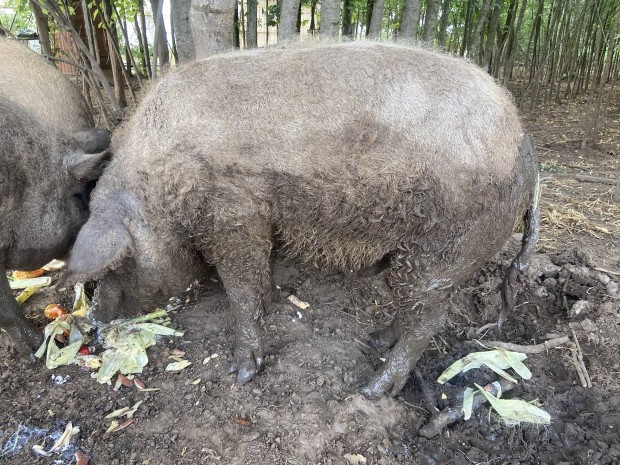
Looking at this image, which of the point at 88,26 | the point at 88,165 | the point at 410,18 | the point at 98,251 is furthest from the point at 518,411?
the point at 88,26

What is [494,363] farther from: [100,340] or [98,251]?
[100,340]

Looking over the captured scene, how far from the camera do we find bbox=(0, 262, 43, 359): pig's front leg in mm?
2994

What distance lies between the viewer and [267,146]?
2477 mm

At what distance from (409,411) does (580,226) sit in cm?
277

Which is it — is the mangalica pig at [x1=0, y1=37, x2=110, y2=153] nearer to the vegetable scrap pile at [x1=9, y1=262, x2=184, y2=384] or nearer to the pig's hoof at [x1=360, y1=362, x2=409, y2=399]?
the vegetable scrap pile at [x1=9, y1=262, x2=184, y2=384]

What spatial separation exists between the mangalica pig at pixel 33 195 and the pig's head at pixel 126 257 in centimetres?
34

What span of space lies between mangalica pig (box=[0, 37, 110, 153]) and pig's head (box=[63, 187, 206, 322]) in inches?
19.7

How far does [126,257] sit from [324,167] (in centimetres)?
120

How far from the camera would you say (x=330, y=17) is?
13.1 ft

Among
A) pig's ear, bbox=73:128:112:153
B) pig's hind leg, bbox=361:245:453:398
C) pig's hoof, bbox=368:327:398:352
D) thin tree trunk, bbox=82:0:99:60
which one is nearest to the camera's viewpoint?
pig's hind leg, bbox=361:245:453:398

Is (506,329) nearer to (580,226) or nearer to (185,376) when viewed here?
(580,226)

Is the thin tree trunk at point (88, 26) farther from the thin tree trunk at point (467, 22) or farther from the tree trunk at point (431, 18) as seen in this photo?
the thin tree trunk at point (467, 22)

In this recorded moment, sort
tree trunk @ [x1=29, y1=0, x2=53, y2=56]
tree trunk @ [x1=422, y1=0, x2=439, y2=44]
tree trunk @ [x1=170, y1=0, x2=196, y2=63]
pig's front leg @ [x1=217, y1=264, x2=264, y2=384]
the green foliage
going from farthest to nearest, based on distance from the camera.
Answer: tree trunk @ [x1=422, y1=0, x2=439, y2=44]
the green foliage
tree trunk @ [x1=29, y1=0, x2=53, y2=56]
tree trunk @ [x1=170, y1=0, x2=196, y2=63]
pig's front leg @ [x1=217, y1=264, x2=264, y2=384]

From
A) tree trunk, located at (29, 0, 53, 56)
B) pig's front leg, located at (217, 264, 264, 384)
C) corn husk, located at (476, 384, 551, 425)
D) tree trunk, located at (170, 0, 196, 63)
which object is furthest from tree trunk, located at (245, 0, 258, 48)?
corn husk, located at (476, 384, 551, 425)
